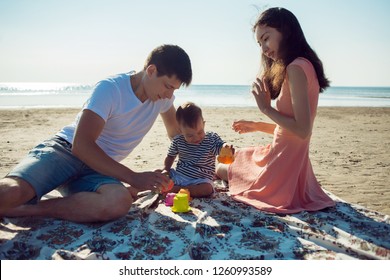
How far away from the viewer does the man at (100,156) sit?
2990mm

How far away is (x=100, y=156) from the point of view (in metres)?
2.99

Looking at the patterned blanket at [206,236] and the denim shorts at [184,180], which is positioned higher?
the denim shorts at [184,180]

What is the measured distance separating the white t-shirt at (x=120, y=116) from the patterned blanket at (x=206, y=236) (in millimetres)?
645

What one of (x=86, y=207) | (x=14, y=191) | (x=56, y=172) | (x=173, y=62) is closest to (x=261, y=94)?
(x=173, y=62)

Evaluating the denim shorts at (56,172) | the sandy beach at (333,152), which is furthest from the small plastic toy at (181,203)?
the sandy beach at (333,152)

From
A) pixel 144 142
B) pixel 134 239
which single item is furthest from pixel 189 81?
pixel 144 142

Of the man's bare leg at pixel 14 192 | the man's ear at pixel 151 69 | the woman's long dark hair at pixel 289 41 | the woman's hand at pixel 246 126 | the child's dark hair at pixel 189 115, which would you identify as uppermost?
the woman's long dark hair at pixel 289 41

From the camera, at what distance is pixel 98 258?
2.60 metres

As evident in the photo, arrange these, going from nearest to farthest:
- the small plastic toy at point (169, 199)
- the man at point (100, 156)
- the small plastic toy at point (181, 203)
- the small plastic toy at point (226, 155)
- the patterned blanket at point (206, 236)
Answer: the patterned blanket at point (206, 236) → the man at point (100, 156) → the small plastic toy at point (181, 203) → the small plastic toy at point (169, 199) → the small plastic toy at point (226, 155)

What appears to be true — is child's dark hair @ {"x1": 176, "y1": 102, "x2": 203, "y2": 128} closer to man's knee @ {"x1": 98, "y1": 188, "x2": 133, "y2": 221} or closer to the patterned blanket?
the patterned blanket

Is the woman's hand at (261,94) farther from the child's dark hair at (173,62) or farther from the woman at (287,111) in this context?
the child's dark hair at (173,62)

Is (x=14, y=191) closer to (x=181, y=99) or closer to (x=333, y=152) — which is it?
(x=333, y=152)

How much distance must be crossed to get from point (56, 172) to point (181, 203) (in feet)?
3.69
